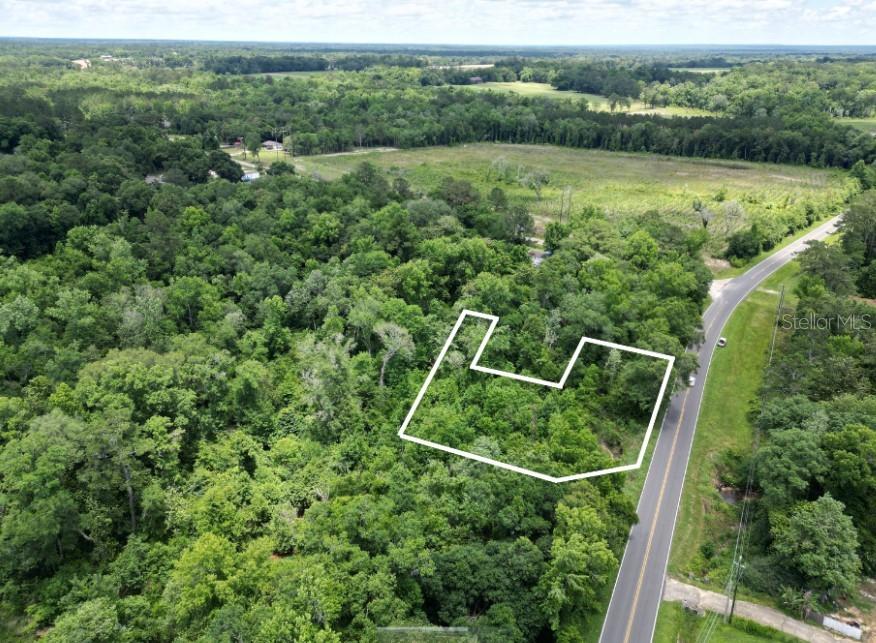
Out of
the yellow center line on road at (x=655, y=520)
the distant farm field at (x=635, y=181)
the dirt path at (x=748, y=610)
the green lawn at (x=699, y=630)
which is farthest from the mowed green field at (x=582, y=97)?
the green lawn at (x=699, y=630)

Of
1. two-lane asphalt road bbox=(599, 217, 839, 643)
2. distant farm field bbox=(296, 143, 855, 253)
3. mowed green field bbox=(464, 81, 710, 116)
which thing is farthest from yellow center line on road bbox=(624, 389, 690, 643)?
mowed green field bbox=(464, 81, 710, 116)

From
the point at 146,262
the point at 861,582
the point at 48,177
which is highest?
the point at 48,177

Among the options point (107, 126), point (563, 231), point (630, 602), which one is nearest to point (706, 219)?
point (563, 231)

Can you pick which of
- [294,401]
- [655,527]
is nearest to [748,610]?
[655,527]

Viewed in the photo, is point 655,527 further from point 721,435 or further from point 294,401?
point 294,401

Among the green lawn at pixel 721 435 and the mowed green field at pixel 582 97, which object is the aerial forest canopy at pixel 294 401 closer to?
the green lawn at pixel 721 435

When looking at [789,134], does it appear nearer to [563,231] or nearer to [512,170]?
[512,170]

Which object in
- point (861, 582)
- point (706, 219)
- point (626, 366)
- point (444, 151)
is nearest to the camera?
point (861, 582)
